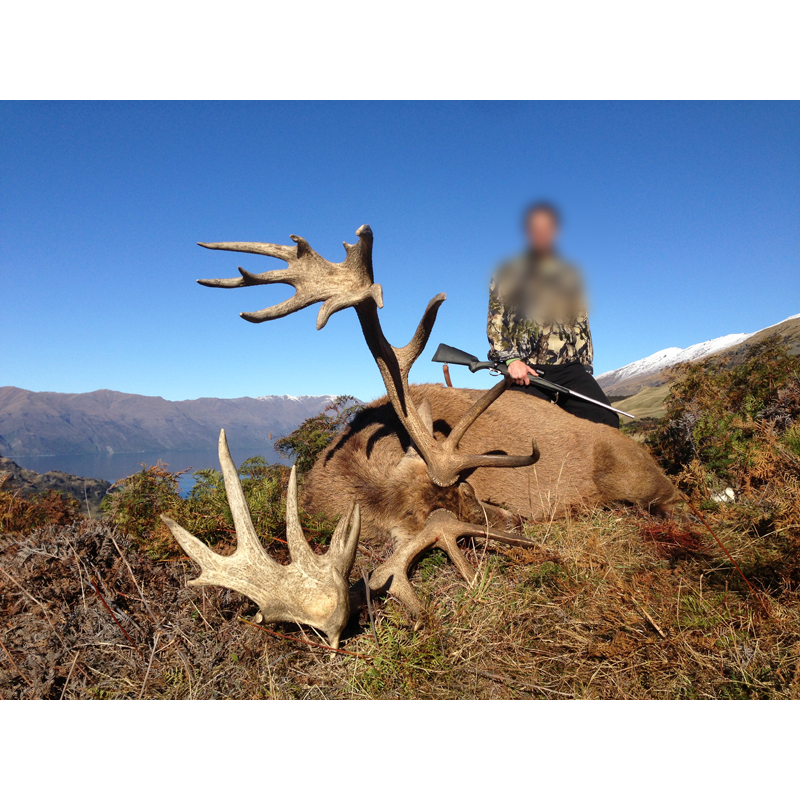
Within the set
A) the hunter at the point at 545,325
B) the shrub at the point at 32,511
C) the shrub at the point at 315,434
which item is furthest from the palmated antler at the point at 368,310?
the shrub at the point at 32,511

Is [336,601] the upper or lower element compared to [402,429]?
lower

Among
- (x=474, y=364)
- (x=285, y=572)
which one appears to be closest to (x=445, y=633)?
(x=285, y=572)

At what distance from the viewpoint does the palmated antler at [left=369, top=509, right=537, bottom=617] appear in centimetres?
302

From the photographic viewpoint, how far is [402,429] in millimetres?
4457

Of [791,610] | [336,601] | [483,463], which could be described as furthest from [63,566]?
[791,610]

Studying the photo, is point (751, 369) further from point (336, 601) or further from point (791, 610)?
point (336, 601)

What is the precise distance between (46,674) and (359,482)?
235 cm

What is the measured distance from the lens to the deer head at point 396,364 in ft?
10.1

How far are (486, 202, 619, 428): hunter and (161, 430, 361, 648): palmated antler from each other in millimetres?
2870

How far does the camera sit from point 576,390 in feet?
18.6

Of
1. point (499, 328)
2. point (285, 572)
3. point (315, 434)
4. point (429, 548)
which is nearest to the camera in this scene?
point (285, 572)

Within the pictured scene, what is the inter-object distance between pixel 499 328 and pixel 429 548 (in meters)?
3.37

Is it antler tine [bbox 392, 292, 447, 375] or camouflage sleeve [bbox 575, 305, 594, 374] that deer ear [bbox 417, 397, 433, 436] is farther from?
camouflage sleeve [bbox 575, 305, 594, 374]

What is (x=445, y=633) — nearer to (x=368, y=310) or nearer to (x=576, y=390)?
(x=368, y=310)
